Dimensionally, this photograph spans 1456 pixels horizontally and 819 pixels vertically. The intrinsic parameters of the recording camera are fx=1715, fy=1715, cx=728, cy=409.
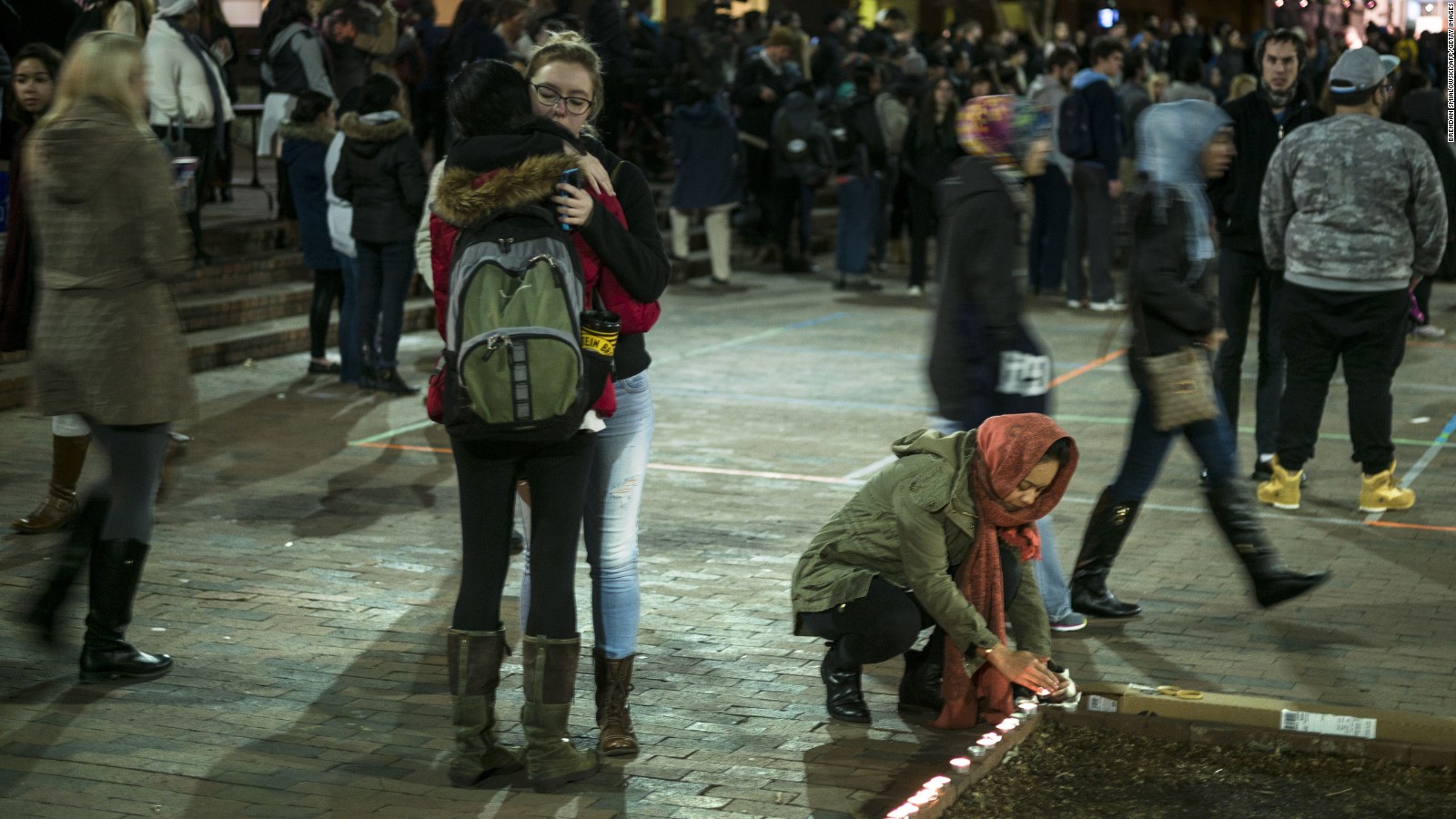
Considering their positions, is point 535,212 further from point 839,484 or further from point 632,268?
point 839,484

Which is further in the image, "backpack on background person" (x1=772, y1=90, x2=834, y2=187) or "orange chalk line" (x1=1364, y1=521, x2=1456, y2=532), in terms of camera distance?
"backpack on background person" (x1=772, y1=90, x2=834, y2=187)

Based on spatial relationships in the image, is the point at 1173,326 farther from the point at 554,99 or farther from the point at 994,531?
the point at 554,99

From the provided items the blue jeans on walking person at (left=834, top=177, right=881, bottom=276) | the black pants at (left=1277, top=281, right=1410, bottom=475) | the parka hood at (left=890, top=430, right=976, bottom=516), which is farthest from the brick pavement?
the blue jeans on walking person at (left=834, top=177, right=881, bottom=276)

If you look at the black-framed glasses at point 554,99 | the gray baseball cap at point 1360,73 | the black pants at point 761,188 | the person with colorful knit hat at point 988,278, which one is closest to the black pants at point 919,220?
the black pants at point 761,188

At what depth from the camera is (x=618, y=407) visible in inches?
184

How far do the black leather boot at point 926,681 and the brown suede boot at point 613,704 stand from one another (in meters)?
0.90

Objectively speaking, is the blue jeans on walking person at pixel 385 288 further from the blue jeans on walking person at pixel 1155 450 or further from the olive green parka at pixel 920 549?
the olive green parka at pixel 920 549

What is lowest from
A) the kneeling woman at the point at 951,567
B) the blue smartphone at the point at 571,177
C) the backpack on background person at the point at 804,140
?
the kneeling woman at the point at 951,567

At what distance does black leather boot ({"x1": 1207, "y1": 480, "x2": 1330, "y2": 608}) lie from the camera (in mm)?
6066

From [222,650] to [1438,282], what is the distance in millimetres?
14441

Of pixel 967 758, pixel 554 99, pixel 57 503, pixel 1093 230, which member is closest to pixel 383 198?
pixel 57 503

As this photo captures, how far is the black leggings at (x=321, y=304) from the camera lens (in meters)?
11.4

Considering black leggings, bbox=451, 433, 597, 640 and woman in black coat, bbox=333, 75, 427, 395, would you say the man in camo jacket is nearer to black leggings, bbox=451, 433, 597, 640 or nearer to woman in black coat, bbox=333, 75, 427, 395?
black leggings, bbox=451, 433, 597, 640

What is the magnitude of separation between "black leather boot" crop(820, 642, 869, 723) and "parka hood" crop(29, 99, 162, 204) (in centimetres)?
263
